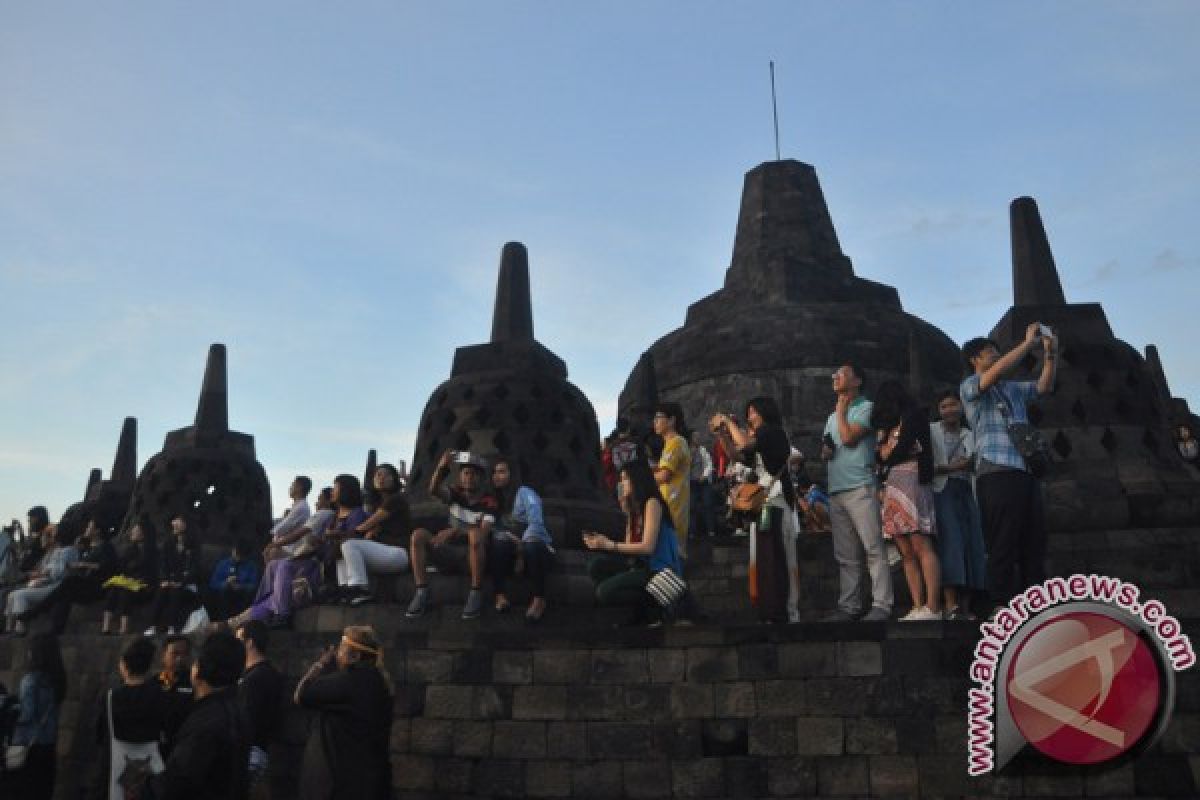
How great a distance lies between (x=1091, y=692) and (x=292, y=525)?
7.32 meters

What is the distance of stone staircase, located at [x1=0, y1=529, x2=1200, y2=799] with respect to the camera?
5633 millimetres

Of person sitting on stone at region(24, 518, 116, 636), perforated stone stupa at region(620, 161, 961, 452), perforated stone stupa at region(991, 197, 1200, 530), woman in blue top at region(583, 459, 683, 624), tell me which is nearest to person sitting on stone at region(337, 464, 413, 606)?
woman in blue top at region(583, 459, 683, 624)

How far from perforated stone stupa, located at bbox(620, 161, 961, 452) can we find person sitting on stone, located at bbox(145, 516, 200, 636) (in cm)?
1005

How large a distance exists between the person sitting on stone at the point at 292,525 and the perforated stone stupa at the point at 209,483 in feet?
21.8

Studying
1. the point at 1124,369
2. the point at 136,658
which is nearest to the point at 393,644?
the point at 136,658

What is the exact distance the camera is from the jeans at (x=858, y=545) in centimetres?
653

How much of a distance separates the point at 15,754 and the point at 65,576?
16.5 feet

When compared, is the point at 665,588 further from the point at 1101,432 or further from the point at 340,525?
the point at 1101,432

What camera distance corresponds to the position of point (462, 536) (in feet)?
30.7

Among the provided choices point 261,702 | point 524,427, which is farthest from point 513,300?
point 261,702

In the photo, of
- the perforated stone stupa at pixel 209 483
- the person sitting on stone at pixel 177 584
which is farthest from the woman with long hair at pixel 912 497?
the perforated stone stupa at pixel 209 483

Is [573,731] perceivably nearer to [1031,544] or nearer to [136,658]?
[136,658]

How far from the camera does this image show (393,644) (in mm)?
7242

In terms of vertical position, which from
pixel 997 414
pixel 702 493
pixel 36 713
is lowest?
pixel 36 713
